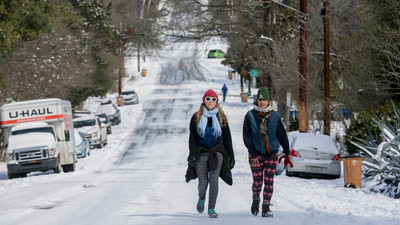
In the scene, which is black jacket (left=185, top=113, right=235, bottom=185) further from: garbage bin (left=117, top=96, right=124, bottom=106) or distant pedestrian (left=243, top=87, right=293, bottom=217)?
garbage bin (left=117, top=96, right=124, bottom=106)

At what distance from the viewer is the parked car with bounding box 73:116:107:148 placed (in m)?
37.0

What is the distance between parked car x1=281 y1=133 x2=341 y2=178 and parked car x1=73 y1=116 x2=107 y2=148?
18926 millimetres

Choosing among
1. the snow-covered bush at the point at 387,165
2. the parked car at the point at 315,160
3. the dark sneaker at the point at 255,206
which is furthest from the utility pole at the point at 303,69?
the dark sneaker at the point at 255,206

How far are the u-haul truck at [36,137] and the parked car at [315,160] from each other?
9437mm

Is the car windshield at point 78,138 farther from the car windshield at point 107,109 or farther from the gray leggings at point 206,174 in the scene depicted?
the gray leggings at point 206,174

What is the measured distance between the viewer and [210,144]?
381 inches

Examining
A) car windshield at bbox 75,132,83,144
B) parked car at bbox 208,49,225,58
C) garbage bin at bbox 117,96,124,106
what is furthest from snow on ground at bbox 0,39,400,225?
parked car at bbox 208,49,225,58

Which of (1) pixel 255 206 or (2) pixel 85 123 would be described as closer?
(1) pixel 255 206

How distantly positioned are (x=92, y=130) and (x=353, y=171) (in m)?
23.5

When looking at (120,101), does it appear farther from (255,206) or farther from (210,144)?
(210,144)

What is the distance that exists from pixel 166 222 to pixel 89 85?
44554 millimetres

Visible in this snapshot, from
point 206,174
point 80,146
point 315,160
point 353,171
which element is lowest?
point 80,146

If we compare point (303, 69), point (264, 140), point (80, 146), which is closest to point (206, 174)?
point (264, 140)

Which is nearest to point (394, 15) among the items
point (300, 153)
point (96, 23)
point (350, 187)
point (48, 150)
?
point (300, 153)
